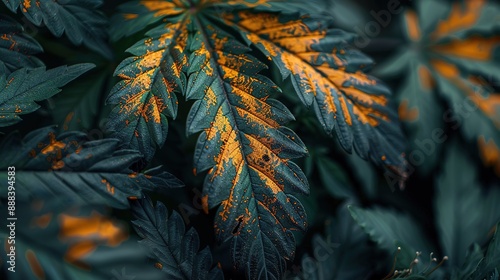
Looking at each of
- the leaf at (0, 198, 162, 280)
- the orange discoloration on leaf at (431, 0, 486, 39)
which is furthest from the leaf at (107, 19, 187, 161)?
the orange discoloration on leaf at (431, 0, 486, 39)

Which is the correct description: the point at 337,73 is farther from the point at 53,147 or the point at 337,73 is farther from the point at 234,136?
the point at 53,147

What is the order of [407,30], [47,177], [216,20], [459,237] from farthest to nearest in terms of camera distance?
[407,30] < [459,237] < [216,20] < [47,177]

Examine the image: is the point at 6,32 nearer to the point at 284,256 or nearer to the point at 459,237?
the point at 284,256

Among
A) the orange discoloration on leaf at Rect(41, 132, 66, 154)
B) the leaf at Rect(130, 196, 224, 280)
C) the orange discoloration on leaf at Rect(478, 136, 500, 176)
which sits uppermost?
the orange discoloration on leaf at Rect(41, 132, 66, 154)

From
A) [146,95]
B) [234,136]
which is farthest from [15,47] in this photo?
[234,136]

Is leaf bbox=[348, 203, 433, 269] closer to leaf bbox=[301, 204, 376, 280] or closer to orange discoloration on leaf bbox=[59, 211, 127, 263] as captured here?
leaf bbox=[301, 204, 376, 280]

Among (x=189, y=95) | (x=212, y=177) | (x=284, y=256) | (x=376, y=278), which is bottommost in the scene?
(x=376, y=278)

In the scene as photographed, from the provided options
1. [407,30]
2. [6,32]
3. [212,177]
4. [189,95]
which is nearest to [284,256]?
[212,177]
